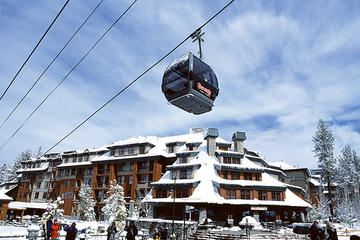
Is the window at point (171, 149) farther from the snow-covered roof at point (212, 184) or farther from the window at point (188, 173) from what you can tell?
the window at point (188, 173)

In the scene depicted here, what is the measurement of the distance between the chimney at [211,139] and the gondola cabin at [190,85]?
3121 cm

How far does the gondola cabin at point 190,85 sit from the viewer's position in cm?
945

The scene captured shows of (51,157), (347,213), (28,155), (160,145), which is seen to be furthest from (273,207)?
(28,155)

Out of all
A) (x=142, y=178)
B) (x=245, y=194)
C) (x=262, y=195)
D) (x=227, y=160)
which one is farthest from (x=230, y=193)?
(x=142, y=178)

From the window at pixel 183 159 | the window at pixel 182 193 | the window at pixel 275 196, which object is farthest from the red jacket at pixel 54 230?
the window at pixel 275 196

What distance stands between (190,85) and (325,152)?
53.7 meters

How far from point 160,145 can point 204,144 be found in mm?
12441

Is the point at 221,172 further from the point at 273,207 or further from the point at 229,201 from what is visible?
the point at 273,207

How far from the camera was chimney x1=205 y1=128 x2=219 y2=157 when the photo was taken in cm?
4150

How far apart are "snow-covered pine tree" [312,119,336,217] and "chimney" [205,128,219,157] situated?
25904 millimetres

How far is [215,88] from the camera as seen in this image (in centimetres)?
1062

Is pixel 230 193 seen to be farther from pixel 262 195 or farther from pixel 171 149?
pixel 171 149

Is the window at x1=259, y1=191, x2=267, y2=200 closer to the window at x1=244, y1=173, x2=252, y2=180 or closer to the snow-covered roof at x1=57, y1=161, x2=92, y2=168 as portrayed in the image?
the window at x1=244, y1=173, x2=252, y2=180

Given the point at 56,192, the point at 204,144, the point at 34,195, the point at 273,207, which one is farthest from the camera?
the point at 34,195
